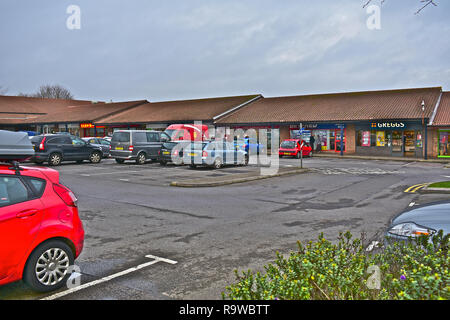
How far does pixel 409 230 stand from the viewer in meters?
5.84

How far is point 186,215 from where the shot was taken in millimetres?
9867

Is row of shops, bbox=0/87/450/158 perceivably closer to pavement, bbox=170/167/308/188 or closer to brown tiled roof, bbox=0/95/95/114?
pavement, bbox=170/167/308/188

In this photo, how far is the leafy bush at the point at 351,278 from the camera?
127 inches

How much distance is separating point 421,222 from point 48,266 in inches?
204

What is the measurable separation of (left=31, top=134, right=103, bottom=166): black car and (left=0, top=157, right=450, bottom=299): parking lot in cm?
529

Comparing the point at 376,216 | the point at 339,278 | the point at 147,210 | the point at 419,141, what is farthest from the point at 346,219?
the point at 419,141

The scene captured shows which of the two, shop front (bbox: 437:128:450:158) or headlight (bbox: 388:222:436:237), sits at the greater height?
shop front (bbox: 437:128:450:158)

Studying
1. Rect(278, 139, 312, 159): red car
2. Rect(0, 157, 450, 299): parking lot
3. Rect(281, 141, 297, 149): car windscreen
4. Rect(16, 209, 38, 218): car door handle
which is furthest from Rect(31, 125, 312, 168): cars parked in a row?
Rect(16, 209, 38, 218): car door handle

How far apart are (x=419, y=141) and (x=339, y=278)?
33682 millimetres

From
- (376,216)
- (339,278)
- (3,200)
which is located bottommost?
(376,216)

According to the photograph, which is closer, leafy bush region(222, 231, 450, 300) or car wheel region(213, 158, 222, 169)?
leafy bush region(222, 231, 450, 300)

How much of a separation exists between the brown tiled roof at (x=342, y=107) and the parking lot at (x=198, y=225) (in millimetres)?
19587

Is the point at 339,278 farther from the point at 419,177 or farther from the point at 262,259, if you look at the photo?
the point at 419,177

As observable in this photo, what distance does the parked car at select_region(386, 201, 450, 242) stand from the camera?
18.3ft
